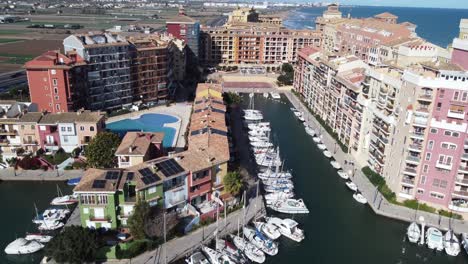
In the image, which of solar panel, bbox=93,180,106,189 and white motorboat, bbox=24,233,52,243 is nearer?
solar panel, bbox=93,180,106,189

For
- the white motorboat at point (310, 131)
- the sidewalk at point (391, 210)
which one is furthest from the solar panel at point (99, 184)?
the white motorboat at point (310, 131)

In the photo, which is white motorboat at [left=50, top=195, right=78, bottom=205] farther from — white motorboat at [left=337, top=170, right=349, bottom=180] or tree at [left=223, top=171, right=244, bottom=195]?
white motorboat at [left=337, top=170, right=349, bottom=180]

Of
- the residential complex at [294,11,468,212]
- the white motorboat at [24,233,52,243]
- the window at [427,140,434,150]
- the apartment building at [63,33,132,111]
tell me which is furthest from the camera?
the apartment building at [63,33,132,111]

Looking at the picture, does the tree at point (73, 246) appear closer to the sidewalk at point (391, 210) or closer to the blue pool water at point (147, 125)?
the blue pool water at point (147, 125)

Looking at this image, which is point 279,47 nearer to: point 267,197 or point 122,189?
point 267,197

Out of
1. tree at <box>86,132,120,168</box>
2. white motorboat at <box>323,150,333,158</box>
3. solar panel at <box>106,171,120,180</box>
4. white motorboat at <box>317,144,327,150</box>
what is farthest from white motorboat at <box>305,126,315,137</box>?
solar panel at <box>106,171,120,180</box>

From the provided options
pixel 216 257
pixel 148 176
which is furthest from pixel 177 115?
pixel 216 257
